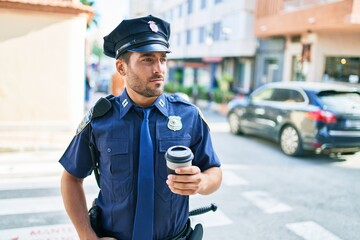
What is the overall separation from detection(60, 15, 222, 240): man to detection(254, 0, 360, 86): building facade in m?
13.1

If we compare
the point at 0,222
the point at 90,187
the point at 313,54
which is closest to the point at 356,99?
the point at 90,187

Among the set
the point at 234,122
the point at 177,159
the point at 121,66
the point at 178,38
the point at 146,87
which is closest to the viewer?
the point at 177,159

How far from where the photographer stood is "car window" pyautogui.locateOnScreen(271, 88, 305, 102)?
7.95 m

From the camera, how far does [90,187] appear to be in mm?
5414

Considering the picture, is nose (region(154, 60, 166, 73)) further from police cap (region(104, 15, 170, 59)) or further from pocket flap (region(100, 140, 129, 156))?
pocket flap (region(100, 140, 129, 156))

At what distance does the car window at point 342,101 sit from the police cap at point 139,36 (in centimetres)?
620

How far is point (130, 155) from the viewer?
1692 millimetres

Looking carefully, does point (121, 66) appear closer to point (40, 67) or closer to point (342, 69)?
point (40, 67)

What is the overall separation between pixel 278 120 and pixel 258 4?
13.5 m

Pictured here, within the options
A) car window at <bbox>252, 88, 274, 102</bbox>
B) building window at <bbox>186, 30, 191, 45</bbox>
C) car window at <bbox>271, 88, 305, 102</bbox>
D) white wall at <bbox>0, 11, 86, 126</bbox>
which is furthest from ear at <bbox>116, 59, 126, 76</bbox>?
building window at <bbox>186, 30, 191, 45</bbox>

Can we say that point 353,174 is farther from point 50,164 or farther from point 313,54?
point 313,54

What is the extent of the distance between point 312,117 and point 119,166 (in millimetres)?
6348

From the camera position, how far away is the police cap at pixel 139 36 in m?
1.74

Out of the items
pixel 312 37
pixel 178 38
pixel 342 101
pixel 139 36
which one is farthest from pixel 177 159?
pixel 178 38
